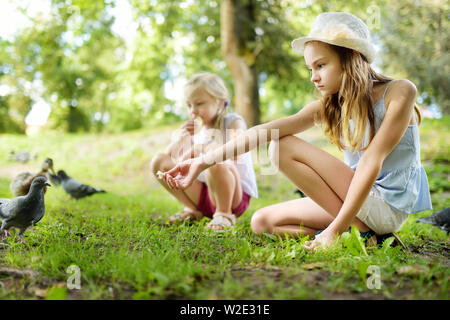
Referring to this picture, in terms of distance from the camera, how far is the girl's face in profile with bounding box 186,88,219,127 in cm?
333

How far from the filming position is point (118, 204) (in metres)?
4.18

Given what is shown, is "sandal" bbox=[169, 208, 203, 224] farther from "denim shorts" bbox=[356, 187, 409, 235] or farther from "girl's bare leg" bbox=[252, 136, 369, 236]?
"denim shorts" bbox=[356, 187, 409, 235]

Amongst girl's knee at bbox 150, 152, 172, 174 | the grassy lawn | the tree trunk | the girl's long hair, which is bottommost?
the grassy lawn

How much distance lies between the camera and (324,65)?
226 cm

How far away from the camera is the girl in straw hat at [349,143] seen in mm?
2148

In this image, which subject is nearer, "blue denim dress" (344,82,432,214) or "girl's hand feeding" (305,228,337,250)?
"girl's hand feeding" (305,228,337,250)

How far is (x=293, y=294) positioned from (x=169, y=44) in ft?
41.1

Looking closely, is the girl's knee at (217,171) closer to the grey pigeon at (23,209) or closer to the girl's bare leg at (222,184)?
the girl's bare leg at (222,184)

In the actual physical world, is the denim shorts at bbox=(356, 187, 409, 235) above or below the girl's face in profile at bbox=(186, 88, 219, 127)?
below

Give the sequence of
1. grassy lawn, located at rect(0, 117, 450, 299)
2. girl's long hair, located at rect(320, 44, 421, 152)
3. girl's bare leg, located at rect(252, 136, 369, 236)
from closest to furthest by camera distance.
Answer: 1. grassy lawn, located at rect(0, 117, 450, 299)
2. girl's long hair, located at rect(320, 44, 421, 152)
3. girl's bare leg, located at rect(252, 136, 369, 236)

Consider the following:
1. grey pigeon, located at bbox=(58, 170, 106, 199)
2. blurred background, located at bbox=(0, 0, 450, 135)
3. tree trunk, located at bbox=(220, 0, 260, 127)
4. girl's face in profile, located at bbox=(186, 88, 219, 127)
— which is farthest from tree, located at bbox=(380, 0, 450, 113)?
grey pigeon, located at bbox=(58, 170, 106, 199)

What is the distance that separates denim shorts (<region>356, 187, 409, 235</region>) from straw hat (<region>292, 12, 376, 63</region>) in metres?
0.89

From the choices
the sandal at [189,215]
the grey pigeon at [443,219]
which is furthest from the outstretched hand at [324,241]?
the grey pigeon at [443,219]

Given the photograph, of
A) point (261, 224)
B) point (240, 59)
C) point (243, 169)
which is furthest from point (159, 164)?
point (240, 59)
